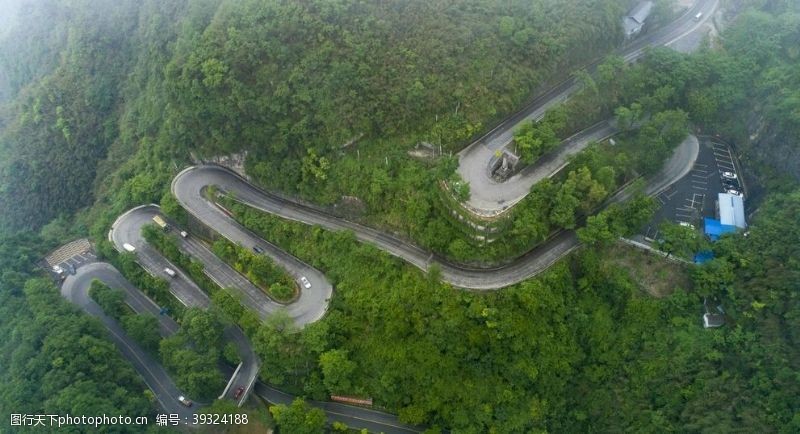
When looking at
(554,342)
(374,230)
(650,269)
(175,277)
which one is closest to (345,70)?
(374,230)

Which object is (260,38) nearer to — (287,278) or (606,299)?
(287,278)

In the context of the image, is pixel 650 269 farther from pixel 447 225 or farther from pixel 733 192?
pixel 447 225

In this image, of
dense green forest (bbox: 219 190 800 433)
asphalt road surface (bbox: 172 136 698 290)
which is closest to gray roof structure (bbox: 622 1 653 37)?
asphalt road surface (bbox: 172 136 698 290)

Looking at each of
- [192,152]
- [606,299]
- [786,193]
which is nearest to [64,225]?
[192,152]

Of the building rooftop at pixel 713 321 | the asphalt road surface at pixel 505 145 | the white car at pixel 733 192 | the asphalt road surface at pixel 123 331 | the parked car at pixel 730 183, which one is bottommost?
the asphalt road surface at pixel 123 331

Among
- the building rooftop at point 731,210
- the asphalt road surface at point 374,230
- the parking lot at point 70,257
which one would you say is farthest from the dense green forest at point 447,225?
the building rooftop at point 731,210

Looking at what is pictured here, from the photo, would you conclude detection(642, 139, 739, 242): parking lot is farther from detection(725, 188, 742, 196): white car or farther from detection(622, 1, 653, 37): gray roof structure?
detection(622, 1, 653, 37): gray roof structure

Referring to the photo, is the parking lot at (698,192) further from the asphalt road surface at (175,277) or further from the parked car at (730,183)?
the asphalt road surface at (175,277)
